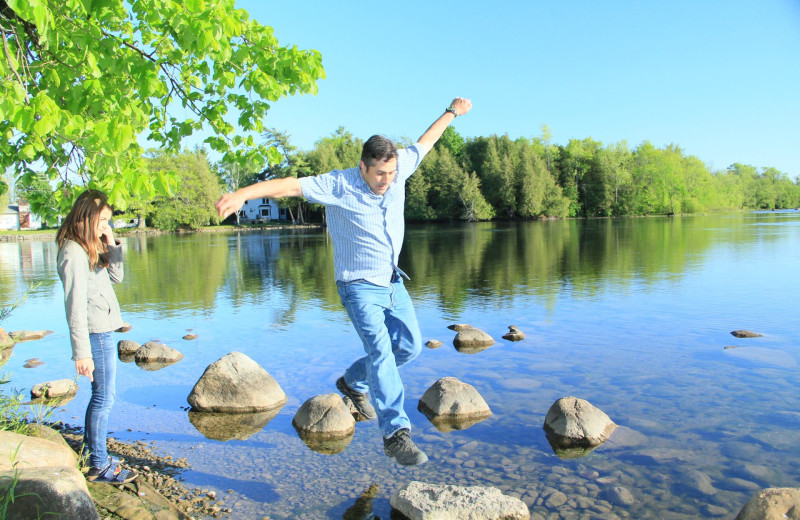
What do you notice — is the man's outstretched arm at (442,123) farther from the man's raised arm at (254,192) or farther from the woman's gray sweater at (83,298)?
the woman's gray sweater at (83,298)

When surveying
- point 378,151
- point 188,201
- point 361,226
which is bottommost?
point 361,226

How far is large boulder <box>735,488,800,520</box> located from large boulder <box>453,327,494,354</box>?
7.09 meters

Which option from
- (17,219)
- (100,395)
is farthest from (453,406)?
(17,219)

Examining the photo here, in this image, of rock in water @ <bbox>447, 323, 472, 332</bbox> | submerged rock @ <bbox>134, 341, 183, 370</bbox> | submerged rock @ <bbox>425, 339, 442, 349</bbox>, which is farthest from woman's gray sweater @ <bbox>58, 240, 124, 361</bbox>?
rock in water @ <bbox>447, 323, 472, 332</bbox>

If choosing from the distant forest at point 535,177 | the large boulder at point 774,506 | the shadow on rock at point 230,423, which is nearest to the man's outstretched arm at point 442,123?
the large boulder at point 774,506

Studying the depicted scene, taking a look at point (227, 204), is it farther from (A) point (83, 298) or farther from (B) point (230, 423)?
(B) point (230, 423)

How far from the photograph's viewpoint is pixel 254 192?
4.59m

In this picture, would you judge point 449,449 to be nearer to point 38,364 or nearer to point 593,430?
point 593,430

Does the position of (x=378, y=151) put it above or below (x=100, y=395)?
above

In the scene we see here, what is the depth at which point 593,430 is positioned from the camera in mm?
6910

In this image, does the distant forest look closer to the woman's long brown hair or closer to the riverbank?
the riverbank

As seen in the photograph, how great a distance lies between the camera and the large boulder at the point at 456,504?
16.0 ft

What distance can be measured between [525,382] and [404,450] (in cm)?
457

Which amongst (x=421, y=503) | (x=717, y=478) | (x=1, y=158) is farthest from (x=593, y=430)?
(x=1, y=158)
